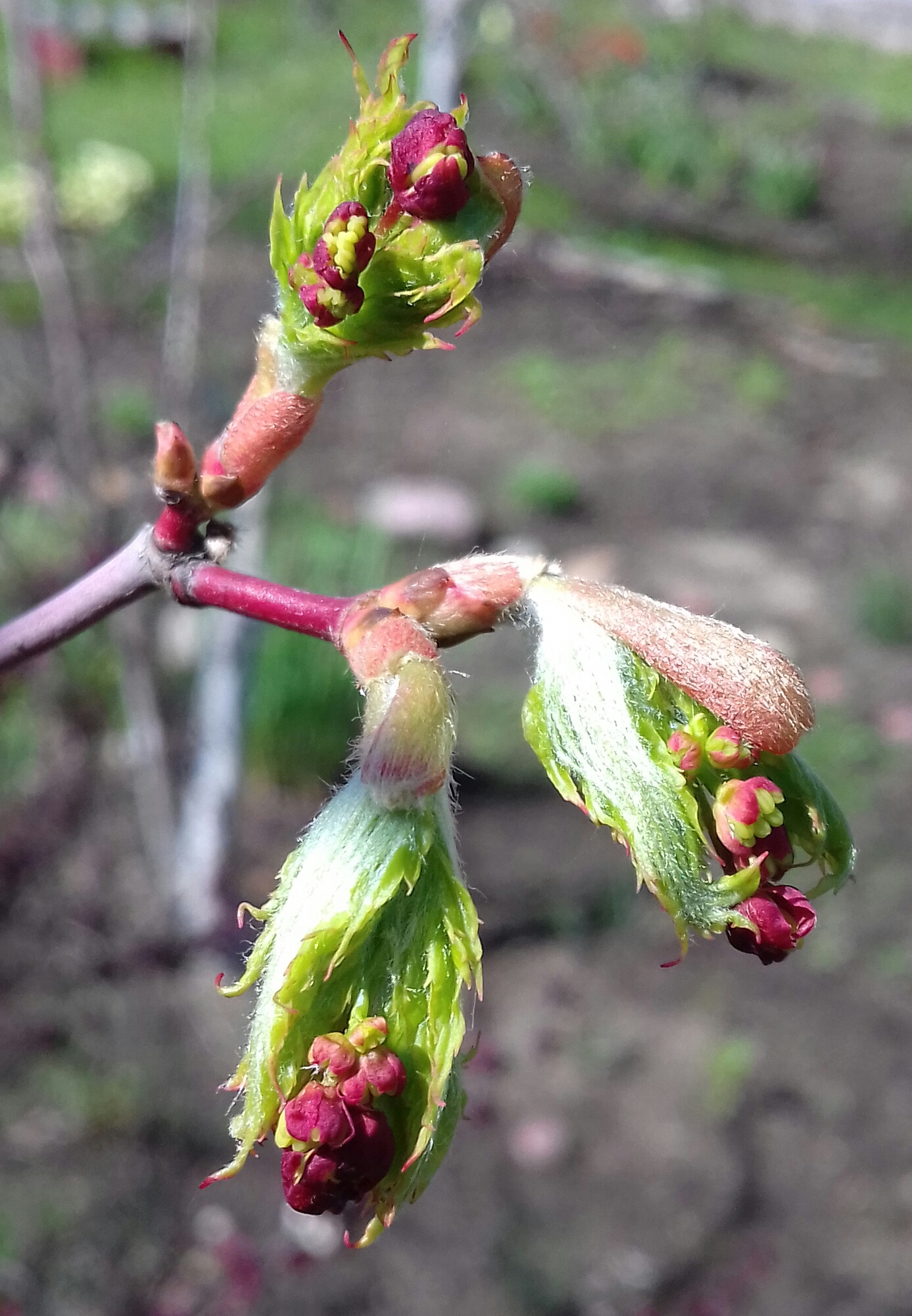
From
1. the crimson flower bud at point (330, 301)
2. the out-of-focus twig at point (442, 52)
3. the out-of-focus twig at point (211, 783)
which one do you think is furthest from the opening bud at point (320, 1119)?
the out-of-focus twig at point (442, 52)

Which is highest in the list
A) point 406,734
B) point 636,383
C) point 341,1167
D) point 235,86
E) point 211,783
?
point 406,734

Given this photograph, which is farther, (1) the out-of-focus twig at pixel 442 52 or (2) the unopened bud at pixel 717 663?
(1) the out-of-focus twig at pixel 442 52

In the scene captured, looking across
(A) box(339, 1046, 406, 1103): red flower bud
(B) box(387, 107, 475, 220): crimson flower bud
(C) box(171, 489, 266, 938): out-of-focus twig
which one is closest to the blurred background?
(C) box(171, 489, 266, 938): out-of-focus twig

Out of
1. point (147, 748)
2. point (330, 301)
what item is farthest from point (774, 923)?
point (147, 748)

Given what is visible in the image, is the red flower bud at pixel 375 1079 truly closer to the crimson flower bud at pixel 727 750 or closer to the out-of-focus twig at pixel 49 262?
the crimson flower bud at pixel 727 750

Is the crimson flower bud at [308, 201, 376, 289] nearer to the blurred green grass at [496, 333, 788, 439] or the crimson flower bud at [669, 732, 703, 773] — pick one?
the crimson flower bud at [669, 732, 703, 773]

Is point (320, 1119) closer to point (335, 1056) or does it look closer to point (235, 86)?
point (335, 1056)
